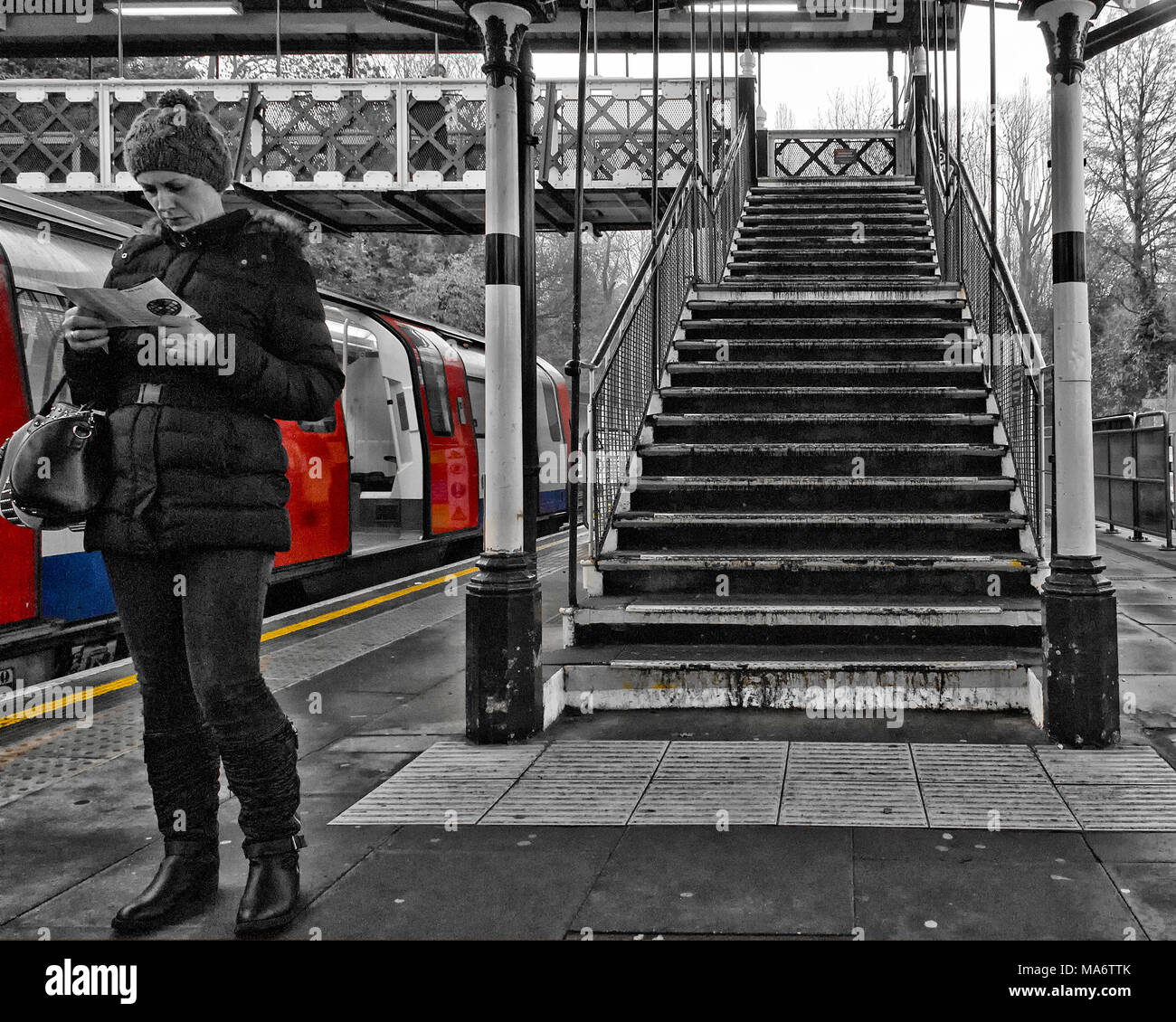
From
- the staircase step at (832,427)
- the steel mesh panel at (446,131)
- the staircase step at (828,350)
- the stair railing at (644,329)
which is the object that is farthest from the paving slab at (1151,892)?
the steel mesh panel at (446,131)

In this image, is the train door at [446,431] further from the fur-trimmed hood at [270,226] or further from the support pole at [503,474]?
the fur-trimmed hood at [270,226]

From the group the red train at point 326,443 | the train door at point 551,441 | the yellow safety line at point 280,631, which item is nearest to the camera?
the yellow safety line at point 280,631

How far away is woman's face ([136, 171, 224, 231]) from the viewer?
9.33 ft

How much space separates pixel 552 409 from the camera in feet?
66.6

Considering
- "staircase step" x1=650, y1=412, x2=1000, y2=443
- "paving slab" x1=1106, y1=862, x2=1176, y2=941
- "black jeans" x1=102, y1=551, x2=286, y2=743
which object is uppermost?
"staircase step" x1=650, y1=412, x2=1000, y2=443

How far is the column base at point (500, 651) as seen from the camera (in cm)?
480

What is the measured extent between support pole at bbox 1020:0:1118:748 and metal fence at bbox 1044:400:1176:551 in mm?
8854

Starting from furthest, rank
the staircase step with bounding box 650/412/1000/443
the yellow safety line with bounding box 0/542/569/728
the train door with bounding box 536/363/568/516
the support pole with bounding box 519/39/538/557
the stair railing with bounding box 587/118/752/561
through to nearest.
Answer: the train door with bounding box 536/363/568/516 < the staircase step with bounding box 650/412/1000/443 < the stair railing with bounding box 587/118/752/561 < the yellow safety line with bounding box 0/542/569/728 < the support pole with bounding box 519/39/538/557

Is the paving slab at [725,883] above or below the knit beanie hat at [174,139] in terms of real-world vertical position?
below

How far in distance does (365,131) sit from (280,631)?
11.6 meters

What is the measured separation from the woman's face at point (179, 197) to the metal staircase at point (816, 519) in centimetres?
316

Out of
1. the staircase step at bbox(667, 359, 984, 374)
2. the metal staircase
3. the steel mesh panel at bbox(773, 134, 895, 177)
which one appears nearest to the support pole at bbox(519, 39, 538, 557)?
the metal staircase

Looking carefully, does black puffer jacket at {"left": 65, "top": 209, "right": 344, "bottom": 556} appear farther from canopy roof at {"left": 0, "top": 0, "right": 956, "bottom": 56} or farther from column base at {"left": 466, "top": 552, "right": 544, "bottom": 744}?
canopy roof at {"left": 0, "top": 0, "right": 956, "bottom": 56}

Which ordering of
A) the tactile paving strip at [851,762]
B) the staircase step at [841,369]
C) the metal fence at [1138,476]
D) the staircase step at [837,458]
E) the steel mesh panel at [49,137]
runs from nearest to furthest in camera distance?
the tactile paving strip at [851,762]
the staircase step at [837,458]
the staircase step at [841,369]
the metal fence at [1138,476]
the steel mesh panel at [49,137]
